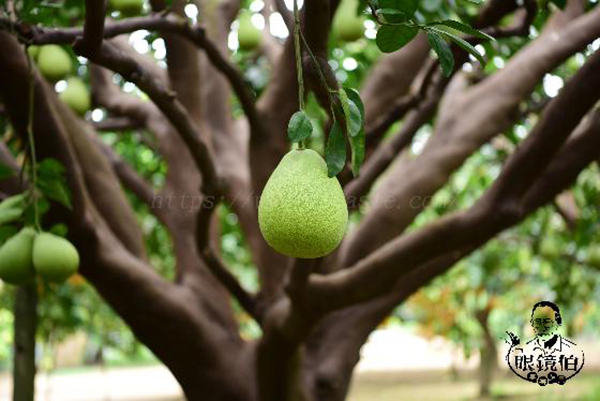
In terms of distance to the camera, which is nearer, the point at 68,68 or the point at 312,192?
the point at 312,192

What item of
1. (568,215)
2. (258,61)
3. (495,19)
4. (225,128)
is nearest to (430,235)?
(495,19)

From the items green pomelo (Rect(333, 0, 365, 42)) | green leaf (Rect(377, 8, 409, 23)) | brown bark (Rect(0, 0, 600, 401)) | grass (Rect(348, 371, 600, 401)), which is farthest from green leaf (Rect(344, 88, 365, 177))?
grass (Rect(348, 371, 600, 401))

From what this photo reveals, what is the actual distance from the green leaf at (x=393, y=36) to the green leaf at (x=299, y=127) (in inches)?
6.2

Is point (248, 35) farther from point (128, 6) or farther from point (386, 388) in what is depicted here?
point (386, 388)

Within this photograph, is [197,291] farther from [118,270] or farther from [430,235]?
[430,235]

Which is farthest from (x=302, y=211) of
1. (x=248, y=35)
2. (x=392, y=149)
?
(x=248, y=35)

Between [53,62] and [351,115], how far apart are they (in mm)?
1566

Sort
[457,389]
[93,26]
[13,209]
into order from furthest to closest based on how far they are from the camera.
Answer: [457,389] < [13,209] < [93,26]

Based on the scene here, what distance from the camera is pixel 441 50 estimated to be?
0.95 meters

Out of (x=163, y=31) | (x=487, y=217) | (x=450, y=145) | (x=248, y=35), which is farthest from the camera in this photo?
(x=248, y=35)

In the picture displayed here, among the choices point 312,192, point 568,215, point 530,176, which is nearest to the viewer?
point 312,192

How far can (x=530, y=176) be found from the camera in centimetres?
185

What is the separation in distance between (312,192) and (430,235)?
108 cm

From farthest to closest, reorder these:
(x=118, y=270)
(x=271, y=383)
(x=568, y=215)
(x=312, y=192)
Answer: (x=568, y=215)
(x=271, y=383)
(x=118, y=270)
(x=312, y=192)
